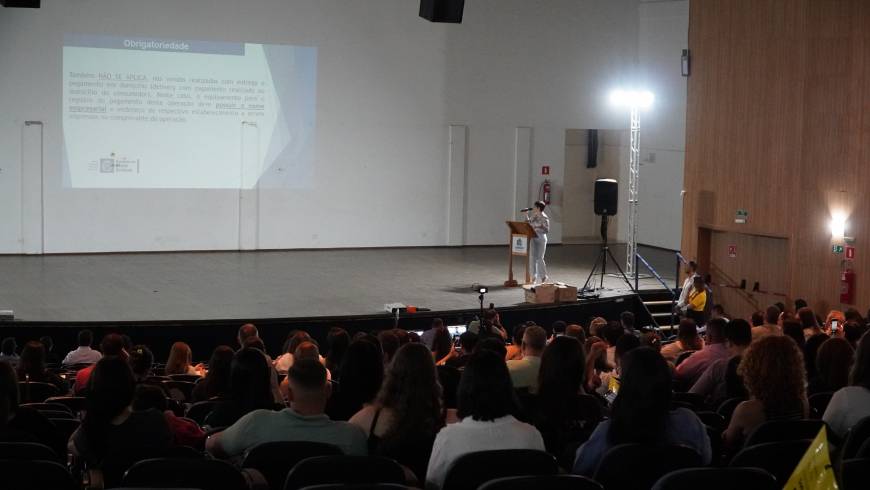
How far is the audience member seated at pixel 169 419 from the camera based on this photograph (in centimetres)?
477

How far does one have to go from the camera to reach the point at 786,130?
15.0 meters

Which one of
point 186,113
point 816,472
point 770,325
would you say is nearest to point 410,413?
point 816,472

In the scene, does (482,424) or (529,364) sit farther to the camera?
(529,364)

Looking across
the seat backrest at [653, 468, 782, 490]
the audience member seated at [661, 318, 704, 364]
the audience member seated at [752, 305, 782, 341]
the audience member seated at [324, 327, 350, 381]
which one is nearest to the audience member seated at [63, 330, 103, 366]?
the audience member seated at [324, 327, 350, 381]

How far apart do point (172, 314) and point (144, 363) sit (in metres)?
5.93

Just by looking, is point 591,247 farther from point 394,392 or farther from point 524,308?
point 394,392

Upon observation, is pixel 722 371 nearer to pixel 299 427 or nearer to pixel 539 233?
pixel 299 427

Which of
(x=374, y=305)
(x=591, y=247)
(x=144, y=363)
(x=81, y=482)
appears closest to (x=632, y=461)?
(x=81, y=482)

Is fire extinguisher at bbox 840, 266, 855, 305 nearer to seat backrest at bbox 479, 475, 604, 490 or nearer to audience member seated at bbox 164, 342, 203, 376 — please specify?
audience member seated at bbox 164, 342, 203, 376

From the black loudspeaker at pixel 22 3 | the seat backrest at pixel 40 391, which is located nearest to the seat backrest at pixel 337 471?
the seat backrest at pixel 40 391

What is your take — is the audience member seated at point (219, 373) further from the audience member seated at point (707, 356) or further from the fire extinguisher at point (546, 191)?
the fire extinguisher at point (546, 191)

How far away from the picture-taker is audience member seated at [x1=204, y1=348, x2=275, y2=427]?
16.9 ft

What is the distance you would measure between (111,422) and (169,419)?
1.37 feet

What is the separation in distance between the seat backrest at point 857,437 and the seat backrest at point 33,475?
10.6 feet
